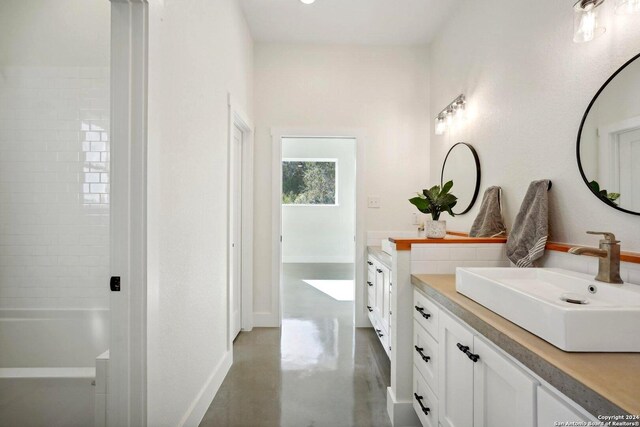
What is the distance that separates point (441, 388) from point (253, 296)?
7.30ft

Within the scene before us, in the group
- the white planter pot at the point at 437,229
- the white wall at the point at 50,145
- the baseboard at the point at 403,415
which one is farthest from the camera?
the white wall at the point at 50,145

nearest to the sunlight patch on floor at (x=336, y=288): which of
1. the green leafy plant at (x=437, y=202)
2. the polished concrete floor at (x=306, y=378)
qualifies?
the polished concrete floor at (x=306, y=378)

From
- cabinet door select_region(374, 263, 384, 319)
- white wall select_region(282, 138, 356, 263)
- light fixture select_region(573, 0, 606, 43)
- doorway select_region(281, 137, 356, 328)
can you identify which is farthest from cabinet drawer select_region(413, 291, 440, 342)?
white wall select_region(282, 138, 356, 263)

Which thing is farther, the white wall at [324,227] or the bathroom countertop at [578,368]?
the white wall at [324,227]

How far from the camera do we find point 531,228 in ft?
5.21

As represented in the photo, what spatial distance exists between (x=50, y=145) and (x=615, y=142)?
9.84 feet

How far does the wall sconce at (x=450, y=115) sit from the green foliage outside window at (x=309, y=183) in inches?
157

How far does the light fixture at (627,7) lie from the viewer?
109cm

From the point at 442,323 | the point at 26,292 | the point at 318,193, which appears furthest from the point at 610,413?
the point at 318,193

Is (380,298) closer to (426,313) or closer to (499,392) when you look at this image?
(426,313)

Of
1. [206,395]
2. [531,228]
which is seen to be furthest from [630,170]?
[206,395]

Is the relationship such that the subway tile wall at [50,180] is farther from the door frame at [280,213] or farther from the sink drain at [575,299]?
the sink drain at [575,299]

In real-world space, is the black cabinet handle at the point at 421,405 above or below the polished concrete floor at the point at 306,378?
above

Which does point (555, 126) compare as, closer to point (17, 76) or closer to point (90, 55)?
point (90, 55)
